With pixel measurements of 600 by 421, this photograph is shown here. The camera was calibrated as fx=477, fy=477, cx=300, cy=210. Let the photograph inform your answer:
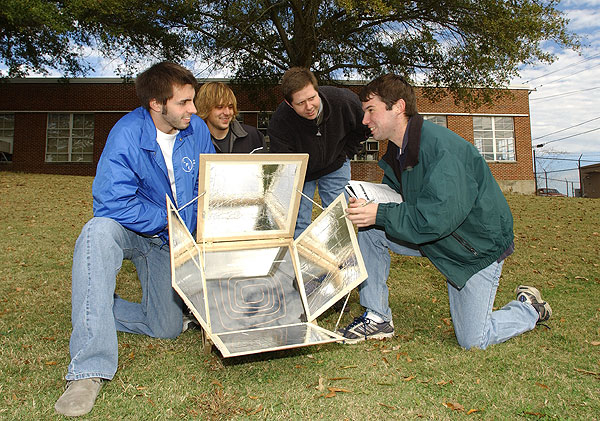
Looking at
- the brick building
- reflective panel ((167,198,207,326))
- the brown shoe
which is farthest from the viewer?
the brick building

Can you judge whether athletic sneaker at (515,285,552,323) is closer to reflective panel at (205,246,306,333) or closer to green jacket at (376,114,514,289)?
green jacket at (376,114,514,289)

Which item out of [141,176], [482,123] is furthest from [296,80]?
[482,123]

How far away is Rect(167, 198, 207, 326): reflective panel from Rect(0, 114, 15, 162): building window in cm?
Answer: 2239

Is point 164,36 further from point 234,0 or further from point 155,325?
point 155,325

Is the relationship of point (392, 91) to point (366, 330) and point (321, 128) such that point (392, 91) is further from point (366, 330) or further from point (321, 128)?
point (366, 330)

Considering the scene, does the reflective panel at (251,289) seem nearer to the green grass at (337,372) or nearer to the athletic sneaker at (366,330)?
the green grass at (337,372)

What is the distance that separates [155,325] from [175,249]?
0.93 meters

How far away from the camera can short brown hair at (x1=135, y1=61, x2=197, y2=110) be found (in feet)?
10.5

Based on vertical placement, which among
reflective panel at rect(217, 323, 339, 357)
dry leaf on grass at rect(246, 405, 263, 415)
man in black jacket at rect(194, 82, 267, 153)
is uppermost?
man in black jacket at rect(194, 82, 267, 153)

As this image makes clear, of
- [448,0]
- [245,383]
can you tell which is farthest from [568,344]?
[448,0]

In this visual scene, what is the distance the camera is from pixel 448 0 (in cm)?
1312

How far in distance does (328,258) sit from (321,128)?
1477 millimetres

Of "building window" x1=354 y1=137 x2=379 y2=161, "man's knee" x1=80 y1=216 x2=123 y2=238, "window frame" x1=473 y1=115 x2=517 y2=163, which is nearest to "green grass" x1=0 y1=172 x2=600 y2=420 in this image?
"man's knee" x1=80 y1=216 x2=123 y2=238

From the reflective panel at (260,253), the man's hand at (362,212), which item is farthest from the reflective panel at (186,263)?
the man's hand at (362,212)
